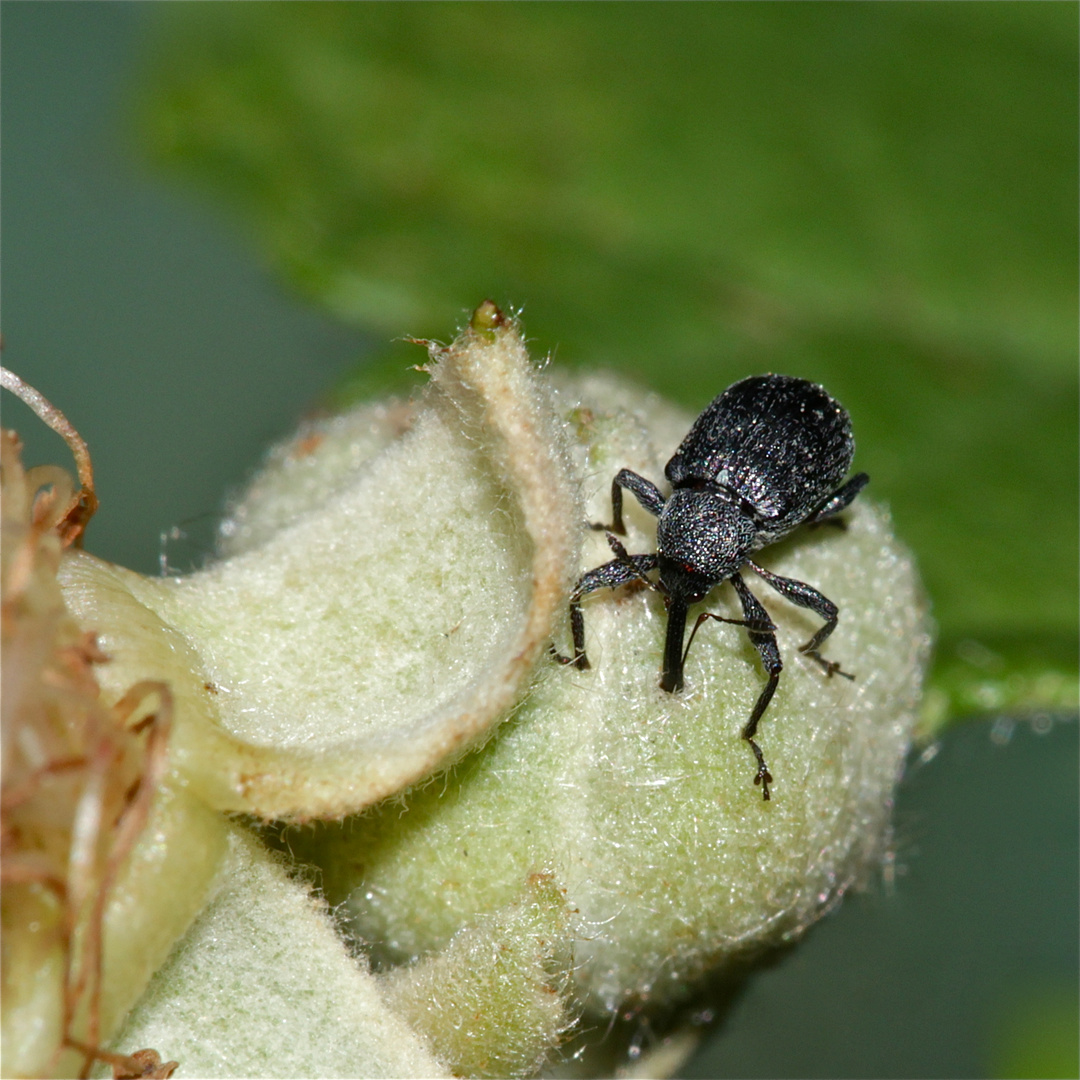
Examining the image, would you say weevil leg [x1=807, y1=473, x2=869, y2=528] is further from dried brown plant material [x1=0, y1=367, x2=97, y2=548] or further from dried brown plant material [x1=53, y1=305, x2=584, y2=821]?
dried brown plant material [x1=0, y1=367, x2=97, y2=548]

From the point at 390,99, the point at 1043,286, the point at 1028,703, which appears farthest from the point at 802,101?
the point at 1028,703

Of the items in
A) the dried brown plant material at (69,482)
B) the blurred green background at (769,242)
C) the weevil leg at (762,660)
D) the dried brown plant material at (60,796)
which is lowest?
the dried brown plant material at (60,796)

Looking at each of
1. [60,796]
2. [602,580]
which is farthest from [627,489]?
[60,796]

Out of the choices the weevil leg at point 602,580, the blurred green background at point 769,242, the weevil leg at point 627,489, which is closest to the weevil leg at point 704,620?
the weevil leg at point 602,580

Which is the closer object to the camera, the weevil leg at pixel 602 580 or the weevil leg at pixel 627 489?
the weevil leg at pixel 602 580

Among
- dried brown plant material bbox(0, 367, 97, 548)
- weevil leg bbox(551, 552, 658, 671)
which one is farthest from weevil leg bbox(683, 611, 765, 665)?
dried brown plant material bbox(0, 367, 97, 548)

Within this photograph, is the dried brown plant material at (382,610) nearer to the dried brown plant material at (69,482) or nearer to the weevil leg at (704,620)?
the dried brown plant material at (69,482)

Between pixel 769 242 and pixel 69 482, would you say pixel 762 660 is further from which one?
pixel 769 242

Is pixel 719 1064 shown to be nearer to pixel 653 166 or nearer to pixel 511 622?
pixel 511 622

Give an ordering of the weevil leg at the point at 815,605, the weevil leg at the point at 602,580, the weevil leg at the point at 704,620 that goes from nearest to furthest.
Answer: the weevil leg at the point at 602,580 < the weevil leg at the point at 704,620 < the weevil leg at the point at 815,605
